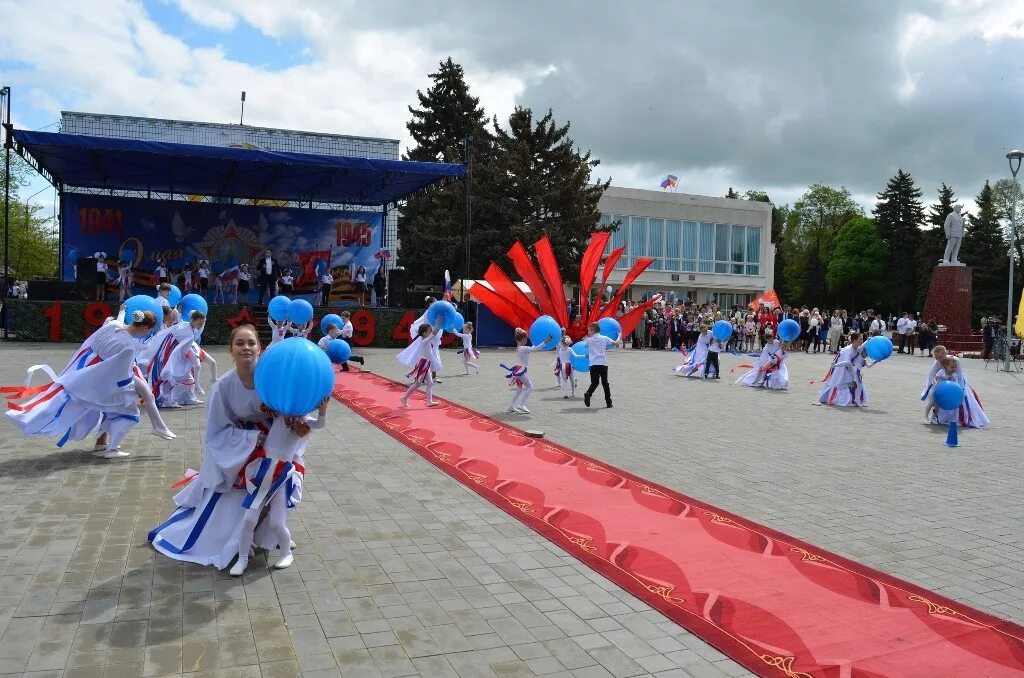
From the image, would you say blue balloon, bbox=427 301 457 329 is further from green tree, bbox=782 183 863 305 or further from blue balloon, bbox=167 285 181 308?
green tree, bbox=782 183 863 305

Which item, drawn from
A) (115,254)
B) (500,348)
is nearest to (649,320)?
(500,348)

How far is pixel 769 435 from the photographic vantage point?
11453 mm

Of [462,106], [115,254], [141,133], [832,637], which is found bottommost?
[832,637]

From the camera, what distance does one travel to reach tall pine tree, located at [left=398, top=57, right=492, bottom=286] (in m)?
37.5

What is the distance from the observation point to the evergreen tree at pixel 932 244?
54.4 metres

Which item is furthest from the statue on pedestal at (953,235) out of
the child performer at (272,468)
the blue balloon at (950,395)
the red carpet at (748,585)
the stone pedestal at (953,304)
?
the child performer at (272,468)

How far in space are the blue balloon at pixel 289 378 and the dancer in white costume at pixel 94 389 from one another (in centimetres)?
360

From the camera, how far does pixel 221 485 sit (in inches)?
200

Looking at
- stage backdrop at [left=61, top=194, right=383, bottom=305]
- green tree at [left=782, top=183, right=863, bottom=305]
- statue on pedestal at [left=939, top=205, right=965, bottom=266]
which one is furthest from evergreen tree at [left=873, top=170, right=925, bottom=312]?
stage backdrop at [left=61, top=194, right=383, bottom=305]

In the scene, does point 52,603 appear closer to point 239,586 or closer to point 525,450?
point 239,586

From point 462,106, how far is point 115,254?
25.2 m

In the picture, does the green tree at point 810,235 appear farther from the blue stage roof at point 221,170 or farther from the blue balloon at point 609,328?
the blue balloon at point 609,328

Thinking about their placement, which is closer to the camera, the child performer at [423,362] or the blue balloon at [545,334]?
the child performer at [423,362]

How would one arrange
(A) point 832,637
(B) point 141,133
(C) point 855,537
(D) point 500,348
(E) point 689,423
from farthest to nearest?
(B) point 141,133
(D) point 500,348
(E) point 689,423
(C) point 855,537
(A) point 832,637
